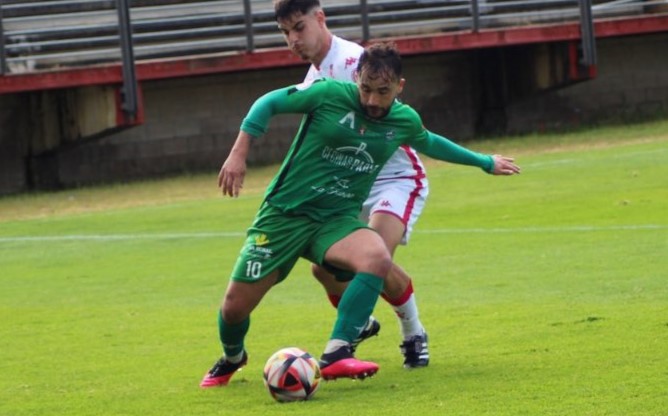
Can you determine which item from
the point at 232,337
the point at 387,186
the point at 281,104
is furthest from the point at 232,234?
the point at 281,104

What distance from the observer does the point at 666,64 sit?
29.0 metres

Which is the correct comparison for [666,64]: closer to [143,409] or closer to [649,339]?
[649,339]

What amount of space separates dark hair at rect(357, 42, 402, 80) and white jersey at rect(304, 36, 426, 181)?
103cm

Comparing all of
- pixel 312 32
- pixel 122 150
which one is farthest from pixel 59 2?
pixel 312 32

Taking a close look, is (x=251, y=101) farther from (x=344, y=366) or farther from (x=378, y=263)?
(x=344, y=366)

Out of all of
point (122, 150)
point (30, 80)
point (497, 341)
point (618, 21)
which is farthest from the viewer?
point (618, 21)

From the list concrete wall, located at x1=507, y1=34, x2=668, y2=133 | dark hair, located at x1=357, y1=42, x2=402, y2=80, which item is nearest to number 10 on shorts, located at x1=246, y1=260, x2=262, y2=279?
dark hair, located at x1=357, y1=42, x2=402, y2=80

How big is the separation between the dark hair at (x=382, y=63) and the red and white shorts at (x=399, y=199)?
1.17 meters

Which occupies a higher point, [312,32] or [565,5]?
[312,32]

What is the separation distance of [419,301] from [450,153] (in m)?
3.06

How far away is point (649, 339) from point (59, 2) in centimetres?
1724

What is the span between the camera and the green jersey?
7.91m

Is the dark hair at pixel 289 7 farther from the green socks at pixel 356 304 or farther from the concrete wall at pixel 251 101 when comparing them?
the concrete wall at pixel 251 101

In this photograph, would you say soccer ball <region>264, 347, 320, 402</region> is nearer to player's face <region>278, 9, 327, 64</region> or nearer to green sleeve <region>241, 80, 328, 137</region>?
green sleeve <region>241, 80, 328, 137</region>
